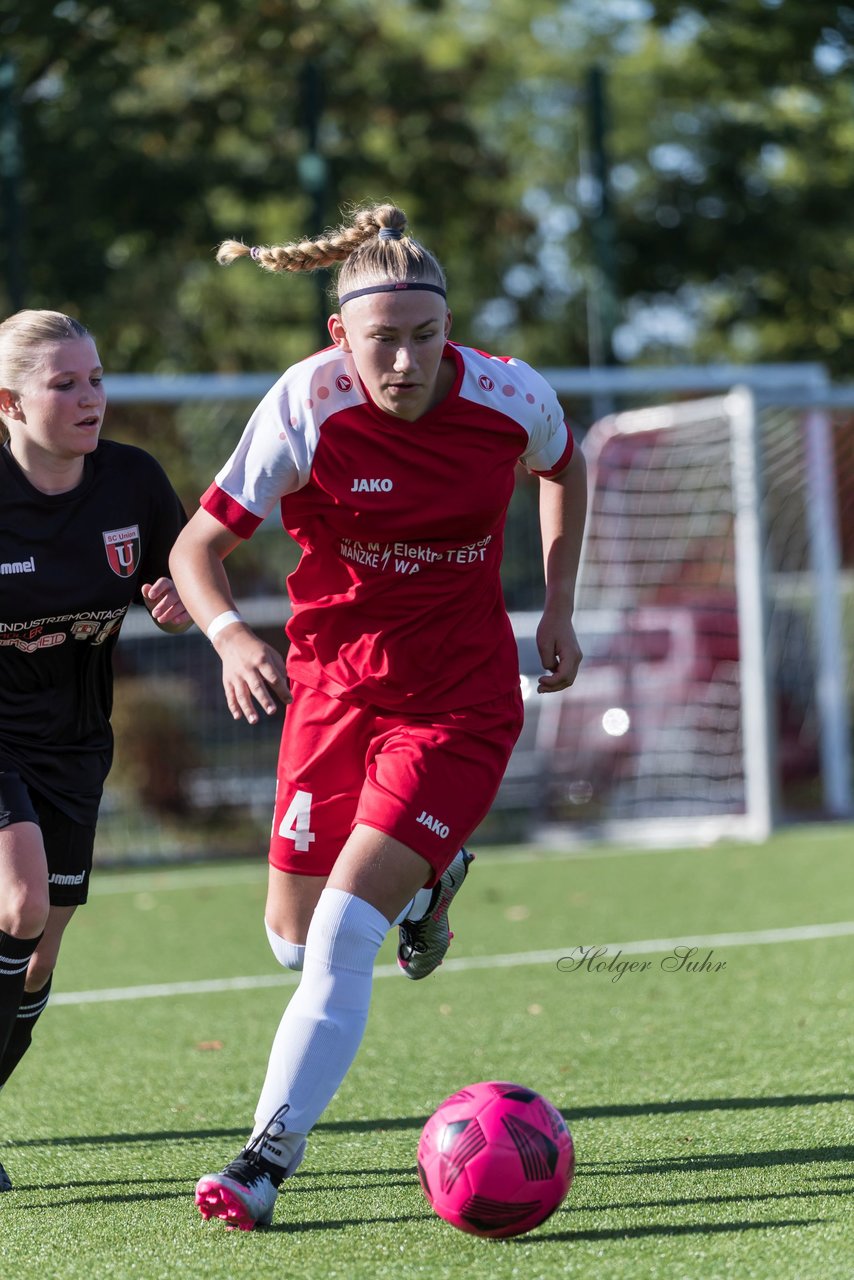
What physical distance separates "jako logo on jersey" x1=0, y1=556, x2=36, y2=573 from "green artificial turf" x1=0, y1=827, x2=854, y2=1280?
56.6 inches

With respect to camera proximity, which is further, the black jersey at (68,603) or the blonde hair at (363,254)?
the black jersey at (68,603)

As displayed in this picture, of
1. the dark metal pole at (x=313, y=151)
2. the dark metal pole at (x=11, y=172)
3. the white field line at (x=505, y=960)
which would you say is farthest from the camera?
the dark metal pole at (x=313, y=151)

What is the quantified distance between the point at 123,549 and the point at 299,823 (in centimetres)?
85

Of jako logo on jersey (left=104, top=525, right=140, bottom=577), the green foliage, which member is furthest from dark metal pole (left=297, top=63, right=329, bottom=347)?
jako logo on jersey (left=104, top=525, right=140, bottom=577)

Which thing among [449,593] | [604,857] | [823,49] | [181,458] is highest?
[823,49]

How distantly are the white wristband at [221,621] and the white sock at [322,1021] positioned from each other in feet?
1.93

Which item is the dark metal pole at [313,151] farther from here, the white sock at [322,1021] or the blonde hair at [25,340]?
the white sock at [322,1021]

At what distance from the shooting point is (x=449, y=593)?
3.87 metres

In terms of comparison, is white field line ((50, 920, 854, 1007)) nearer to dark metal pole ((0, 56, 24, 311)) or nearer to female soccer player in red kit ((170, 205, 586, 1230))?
female soccer player in red kit ((170, 205, 586, 1230))

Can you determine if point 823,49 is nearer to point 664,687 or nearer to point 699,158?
point 699,158

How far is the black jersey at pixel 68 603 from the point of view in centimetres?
408

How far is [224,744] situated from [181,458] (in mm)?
3310

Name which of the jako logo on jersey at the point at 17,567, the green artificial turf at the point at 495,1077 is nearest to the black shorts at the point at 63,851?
the jako logo on jersey at the point at 17,567

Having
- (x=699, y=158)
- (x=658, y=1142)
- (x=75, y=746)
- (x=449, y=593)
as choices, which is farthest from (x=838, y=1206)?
(x=699, y=158)
